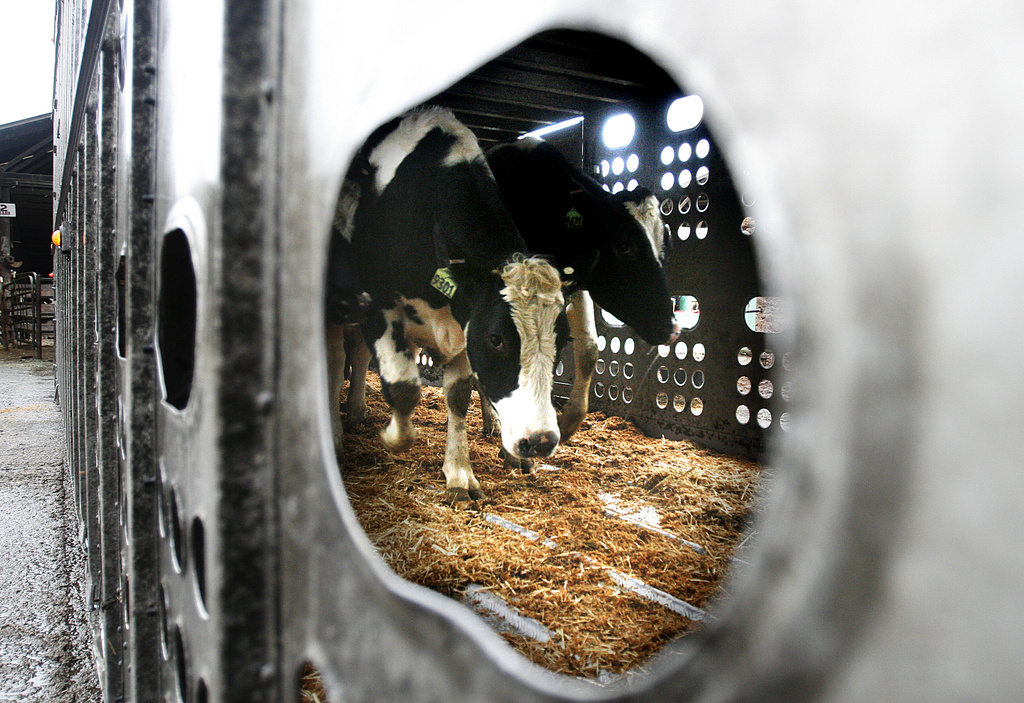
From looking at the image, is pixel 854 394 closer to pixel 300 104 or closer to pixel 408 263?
pixel 300 104

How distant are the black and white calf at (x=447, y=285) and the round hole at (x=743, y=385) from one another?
0.51 meters

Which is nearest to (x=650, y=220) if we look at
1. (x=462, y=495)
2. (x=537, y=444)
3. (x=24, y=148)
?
(x=537, y=444)

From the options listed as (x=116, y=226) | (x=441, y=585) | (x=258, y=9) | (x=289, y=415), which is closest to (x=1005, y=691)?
(x=289, y=415)

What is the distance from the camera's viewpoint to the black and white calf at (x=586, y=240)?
1.74 meters

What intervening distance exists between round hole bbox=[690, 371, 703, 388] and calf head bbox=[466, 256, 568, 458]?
535 mm

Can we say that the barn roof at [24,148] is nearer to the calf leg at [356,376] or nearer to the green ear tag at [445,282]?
the calf leg at [356,376]

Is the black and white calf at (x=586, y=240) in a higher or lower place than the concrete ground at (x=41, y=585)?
higher

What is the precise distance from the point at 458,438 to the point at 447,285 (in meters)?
0.44

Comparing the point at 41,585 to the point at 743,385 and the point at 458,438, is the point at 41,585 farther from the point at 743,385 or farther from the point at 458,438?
the point at 743,385

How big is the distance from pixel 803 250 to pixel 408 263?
65.6 inches

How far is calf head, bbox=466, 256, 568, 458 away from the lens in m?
1.36

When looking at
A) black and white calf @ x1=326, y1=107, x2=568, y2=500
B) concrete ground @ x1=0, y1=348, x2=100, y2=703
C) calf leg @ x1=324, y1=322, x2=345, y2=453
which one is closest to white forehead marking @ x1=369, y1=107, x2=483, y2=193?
black and white calf @ x1=326, y1=107, x2=568, y2=500

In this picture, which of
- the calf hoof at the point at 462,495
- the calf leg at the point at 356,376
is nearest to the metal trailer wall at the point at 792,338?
the calf hoof at the point at 462,495

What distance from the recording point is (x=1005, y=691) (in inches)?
5.7
